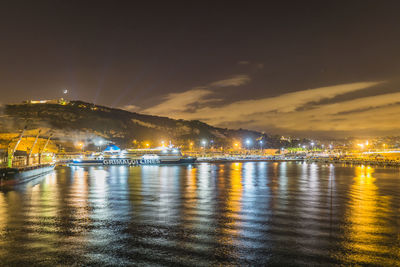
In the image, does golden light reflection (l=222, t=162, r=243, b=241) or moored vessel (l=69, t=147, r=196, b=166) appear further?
moored vessel (l=69, t=147, r=196, b=166)

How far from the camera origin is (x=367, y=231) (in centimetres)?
1142

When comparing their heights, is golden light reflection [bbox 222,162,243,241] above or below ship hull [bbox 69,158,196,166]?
above

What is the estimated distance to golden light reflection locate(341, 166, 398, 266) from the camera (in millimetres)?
8469

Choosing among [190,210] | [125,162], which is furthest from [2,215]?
[125,162]

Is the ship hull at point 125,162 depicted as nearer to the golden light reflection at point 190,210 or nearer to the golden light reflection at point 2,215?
the golden light reflection at point 2,215

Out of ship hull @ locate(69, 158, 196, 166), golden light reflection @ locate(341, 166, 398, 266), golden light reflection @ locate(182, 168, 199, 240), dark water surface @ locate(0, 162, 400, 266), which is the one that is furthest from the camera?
ship hull @ locate(69, 158, 196, 166)

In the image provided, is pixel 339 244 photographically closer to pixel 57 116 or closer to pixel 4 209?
pixel 4 209

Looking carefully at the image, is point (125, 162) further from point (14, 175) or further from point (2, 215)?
point (2, 215)

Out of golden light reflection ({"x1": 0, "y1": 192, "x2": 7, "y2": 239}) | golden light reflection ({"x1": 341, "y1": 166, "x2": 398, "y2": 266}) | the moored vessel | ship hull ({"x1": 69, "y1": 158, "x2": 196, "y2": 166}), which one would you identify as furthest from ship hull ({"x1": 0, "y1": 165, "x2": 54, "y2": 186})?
the moored vessel

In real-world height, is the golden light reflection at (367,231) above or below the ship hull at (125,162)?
above

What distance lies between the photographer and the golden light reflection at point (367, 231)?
333 inches

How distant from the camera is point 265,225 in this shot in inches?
490

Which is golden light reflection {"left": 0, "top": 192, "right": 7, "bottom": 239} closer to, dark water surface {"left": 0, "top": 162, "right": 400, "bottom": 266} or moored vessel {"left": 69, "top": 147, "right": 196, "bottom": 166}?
dark water surface {"left": 0, "top": 162, "right": 400, "bottom": 266}

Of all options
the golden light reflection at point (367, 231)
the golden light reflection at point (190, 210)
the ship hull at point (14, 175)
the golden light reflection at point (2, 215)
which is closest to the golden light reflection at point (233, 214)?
the golden light reflection at point (190, 210)
